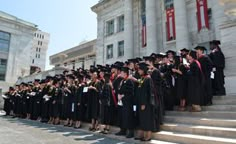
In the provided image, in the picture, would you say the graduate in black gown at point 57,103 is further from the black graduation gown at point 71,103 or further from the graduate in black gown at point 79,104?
the graduate in black gown at point 79,104

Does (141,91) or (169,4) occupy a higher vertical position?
(169,4)

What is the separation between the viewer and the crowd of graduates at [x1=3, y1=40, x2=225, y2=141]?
20.2ft

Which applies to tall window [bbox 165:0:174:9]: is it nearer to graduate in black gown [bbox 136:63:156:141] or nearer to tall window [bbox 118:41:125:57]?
tall window [bbox 118:41:125:57]

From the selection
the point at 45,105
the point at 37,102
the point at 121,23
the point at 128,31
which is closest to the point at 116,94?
the point at 45,105

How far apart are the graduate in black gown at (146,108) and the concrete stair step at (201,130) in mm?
552

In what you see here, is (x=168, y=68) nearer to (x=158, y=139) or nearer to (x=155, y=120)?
(x=155, y=120)

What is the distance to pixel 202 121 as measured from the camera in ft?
18.7

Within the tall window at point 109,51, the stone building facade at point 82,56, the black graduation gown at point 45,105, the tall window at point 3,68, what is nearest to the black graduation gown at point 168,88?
the black graduation gown at point 45,105

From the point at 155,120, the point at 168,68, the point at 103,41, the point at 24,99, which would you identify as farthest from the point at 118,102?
the point at 103,41

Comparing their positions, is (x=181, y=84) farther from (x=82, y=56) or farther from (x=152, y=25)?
(x=82, y=56)

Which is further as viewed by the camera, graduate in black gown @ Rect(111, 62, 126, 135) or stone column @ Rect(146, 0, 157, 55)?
stone column @ Rect(146, 0, 157, 55)

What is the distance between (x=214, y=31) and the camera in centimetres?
1844

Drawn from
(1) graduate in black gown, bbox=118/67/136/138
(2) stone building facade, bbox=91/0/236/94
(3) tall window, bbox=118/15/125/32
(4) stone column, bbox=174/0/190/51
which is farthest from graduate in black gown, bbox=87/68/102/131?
(3) tall window, bbox=118/15/125/32

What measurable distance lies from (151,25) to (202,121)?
18.2m
